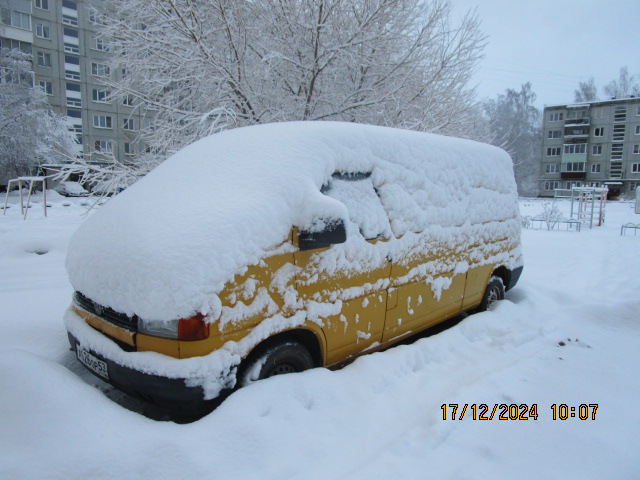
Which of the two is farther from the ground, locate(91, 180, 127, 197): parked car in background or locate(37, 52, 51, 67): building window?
locate(37, 52, 51, 67): building window

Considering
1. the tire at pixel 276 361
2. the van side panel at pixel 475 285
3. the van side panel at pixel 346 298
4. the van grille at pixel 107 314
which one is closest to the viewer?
the van grille at pixel 107 314

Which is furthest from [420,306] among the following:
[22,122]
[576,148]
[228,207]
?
[576,148]

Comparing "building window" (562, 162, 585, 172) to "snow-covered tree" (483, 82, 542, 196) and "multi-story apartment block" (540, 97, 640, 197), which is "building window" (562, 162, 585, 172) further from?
"snow-covered tree" (483, 82, 542, 196)

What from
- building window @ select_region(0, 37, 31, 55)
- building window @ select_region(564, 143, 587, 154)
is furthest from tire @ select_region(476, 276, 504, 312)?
building window @ select_region(564, 143, 587, 154)

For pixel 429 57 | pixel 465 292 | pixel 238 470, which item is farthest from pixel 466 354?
pixel 429 57

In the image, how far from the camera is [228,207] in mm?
2439

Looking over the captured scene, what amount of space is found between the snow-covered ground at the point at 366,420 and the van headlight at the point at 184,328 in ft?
1.44

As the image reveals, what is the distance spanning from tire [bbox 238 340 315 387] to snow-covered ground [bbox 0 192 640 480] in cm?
9

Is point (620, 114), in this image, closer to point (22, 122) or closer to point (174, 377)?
point (22, 122)

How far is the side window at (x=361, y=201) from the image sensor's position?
116 inches

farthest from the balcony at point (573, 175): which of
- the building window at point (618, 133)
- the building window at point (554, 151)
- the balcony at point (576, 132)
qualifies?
the building window at point (618, 133)
